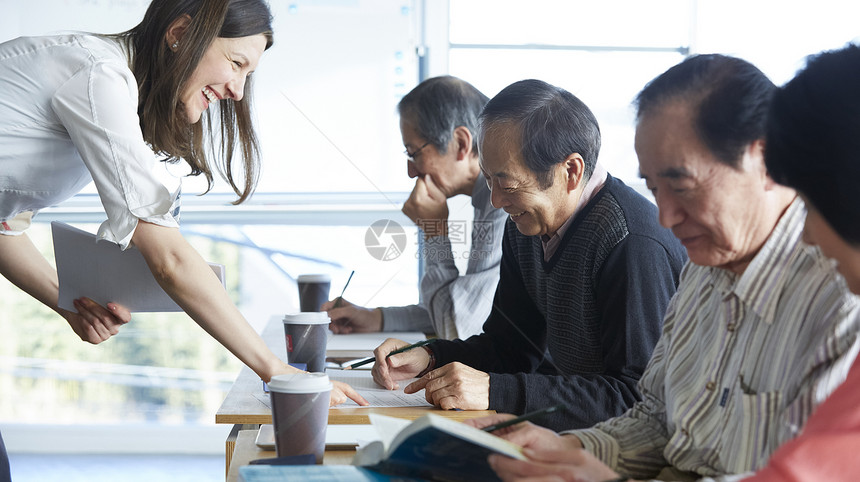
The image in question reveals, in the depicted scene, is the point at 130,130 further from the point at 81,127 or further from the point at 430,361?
the point at 430,361

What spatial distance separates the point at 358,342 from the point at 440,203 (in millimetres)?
517

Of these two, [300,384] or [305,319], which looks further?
[305,319]

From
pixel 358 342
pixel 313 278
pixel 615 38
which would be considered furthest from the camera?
pixel 615 38

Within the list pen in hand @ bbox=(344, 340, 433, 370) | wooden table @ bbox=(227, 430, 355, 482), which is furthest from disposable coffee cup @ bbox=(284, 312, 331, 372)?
wooden table @ bbox=(227, 430, 355, 482)

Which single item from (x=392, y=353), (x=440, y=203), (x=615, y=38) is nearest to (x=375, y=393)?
(x=392, y=353)

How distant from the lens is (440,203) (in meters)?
2.14

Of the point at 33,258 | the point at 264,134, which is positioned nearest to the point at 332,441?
the point at 33,258

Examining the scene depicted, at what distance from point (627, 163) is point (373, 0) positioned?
3.66 ft

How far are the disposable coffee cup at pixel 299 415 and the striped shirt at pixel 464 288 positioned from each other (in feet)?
3.24

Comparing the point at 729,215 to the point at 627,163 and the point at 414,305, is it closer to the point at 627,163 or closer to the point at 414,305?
the point at 414,305

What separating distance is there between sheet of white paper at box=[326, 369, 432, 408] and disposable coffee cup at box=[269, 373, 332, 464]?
9.9 inches

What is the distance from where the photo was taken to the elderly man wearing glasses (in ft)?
6.32

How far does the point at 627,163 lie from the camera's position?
2984 mm

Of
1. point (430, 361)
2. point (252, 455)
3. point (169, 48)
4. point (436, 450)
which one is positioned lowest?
point (430, 361)
